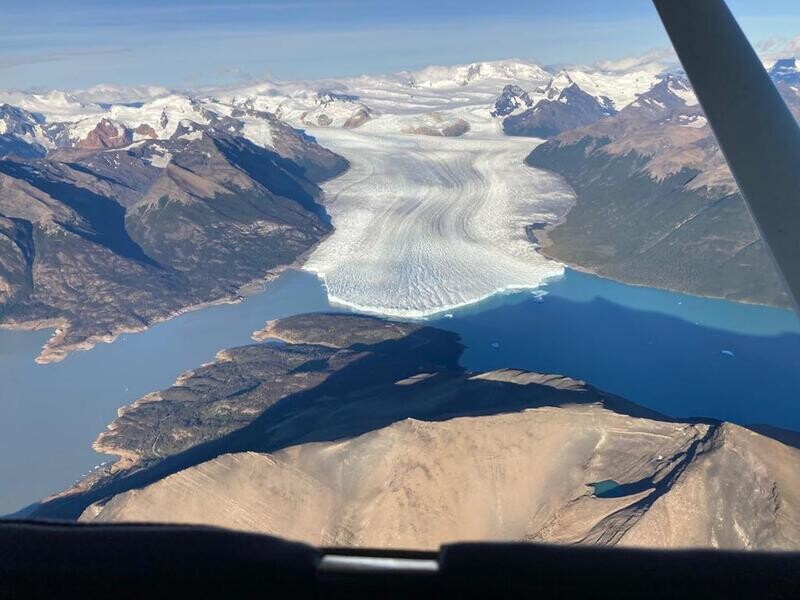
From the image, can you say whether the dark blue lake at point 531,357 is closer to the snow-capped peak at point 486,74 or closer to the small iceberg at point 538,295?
the small iceberg at point 538,295

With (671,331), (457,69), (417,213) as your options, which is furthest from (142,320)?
(457,69)

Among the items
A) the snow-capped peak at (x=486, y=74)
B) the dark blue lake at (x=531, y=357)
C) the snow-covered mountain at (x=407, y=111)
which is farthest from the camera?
the snow-capped peak at (x=486, y=74)

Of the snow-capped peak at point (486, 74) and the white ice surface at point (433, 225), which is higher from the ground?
the snow-capped peak at point (486, 74)

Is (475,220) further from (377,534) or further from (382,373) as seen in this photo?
(377,534)

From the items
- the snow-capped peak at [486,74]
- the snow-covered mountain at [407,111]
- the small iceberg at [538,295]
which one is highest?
the snow-capped peak at [486,74]

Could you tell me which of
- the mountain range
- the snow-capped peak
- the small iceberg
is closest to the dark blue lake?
the small iceberg

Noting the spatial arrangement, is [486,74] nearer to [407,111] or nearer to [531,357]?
[407,111]

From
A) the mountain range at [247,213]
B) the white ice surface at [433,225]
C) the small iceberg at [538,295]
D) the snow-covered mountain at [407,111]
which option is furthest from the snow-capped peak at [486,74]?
the small iceberg at [538,295]
